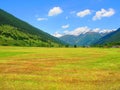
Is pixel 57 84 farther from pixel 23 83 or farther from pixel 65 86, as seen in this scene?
pixel 23 83

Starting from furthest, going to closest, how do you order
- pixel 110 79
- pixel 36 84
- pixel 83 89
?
pixel 110 79, pixel 36 84, pixel 83 89

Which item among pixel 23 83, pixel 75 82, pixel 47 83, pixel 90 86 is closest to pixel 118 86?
pixel 90 86

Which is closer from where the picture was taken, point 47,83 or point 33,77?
point 47,83

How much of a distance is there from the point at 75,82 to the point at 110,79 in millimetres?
4642

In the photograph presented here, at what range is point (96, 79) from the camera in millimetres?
33656

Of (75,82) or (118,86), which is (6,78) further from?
(118,86)

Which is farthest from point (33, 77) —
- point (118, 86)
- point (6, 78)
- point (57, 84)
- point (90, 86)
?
point (118, 86)

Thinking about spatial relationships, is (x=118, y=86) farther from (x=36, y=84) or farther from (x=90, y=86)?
(x=36, y=84)

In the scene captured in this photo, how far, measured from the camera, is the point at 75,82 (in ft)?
103

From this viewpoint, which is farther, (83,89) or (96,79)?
(96,79)

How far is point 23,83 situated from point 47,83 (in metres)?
2.41

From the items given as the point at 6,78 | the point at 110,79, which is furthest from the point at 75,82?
the point at 6,78

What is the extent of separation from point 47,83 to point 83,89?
4.63 metres

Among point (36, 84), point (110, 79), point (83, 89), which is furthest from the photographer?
point (110, 79)
